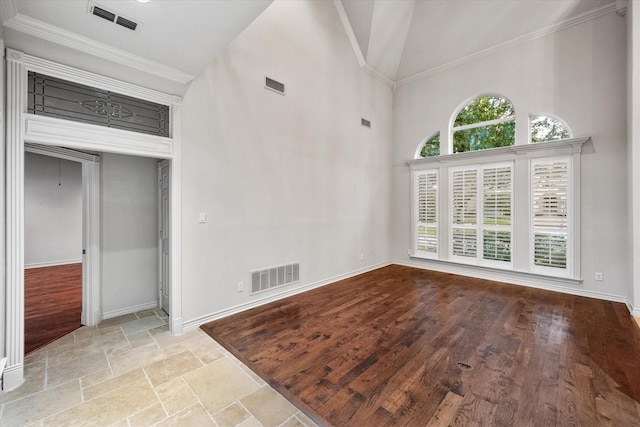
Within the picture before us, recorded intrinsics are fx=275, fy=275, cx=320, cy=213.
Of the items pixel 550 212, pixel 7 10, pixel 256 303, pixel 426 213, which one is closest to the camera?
pixel 7 10

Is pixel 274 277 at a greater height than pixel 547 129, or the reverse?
pixel 547 129

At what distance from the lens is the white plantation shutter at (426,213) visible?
239 inches

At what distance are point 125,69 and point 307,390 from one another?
3453 mm

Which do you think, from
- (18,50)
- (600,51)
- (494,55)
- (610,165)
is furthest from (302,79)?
(610,165)

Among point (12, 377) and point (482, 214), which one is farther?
point (482, 214)

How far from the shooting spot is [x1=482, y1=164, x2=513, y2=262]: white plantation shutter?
5.16 m

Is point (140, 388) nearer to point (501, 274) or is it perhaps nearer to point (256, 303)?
point (256, 303)

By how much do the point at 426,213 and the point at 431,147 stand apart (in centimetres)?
150

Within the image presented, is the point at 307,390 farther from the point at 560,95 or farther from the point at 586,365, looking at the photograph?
the point at 560,95

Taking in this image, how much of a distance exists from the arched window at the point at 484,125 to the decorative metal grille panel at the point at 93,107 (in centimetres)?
545

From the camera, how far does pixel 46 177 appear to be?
6.66m

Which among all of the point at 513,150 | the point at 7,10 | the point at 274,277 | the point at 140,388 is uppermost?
the point at 7,10

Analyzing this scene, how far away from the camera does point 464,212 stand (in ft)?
18.5

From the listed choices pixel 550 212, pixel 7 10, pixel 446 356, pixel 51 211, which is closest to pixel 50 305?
pixel 7 10
